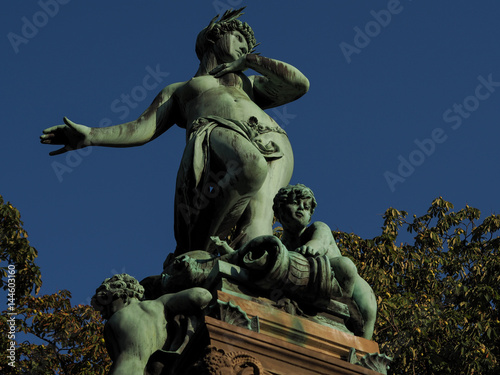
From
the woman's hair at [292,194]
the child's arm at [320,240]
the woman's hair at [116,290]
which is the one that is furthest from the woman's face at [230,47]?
the woman's hair at [116,290]

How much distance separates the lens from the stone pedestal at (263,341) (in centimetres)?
540

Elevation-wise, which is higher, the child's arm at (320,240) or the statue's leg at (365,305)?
the child's arm at (320,240)

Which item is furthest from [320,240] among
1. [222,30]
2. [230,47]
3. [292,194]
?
[222,30]

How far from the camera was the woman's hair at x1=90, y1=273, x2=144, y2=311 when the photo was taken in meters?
6.17

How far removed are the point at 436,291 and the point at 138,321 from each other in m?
10.2

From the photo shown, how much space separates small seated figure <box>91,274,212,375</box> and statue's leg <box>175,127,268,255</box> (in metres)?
1.20

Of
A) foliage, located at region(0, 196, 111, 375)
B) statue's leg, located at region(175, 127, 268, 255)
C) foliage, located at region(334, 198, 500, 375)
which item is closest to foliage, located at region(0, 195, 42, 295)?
foliage, located at region(0, 196, 111, 375)

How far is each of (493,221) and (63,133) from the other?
10115 millimetres

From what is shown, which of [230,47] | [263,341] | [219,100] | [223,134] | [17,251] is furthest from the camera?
[17,251]

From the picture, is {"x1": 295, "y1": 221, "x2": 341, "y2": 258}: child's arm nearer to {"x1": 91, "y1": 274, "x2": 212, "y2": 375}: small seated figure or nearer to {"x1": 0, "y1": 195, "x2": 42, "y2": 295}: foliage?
{"x1": 91, "y1": 274, "x2": 212, "y2": 375}: small seated figure

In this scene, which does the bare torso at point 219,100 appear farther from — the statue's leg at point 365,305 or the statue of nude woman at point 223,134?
the statue's leg at point 365,305

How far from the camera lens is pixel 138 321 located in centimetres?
586

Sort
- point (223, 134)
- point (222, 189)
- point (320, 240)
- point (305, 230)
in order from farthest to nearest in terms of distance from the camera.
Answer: point (223, 134), point (222, 189), point (305, 230), point (320, 240)

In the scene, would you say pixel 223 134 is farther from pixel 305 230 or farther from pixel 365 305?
pixel 365 305
